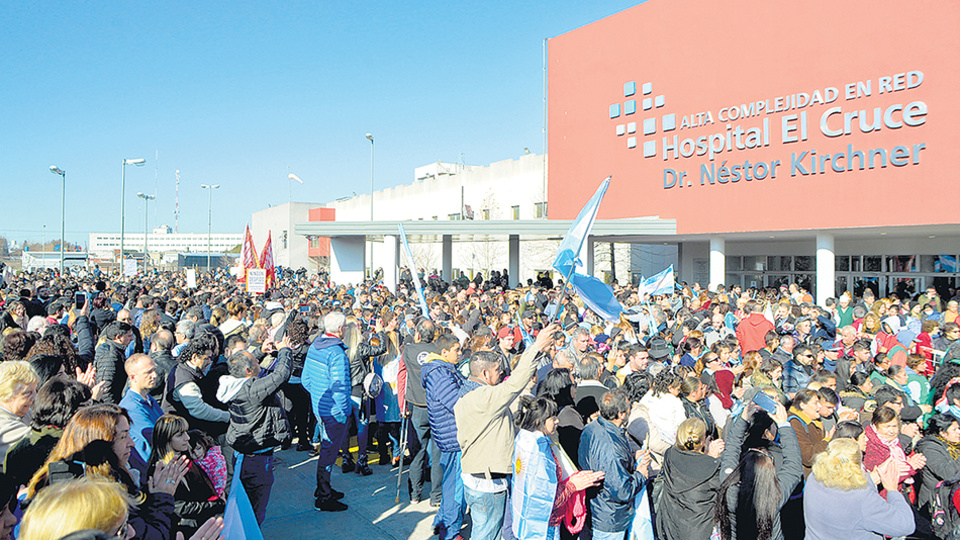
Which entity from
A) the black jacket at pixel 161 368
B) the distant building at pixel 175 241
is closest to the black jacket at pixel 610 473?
the black jacket at pixel 161 368

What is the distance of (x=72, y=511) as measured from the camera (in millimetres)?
2357

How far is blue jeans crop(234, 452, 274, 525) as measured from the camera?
18.4 feet

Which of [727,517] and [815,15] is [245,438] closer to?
[727,517]

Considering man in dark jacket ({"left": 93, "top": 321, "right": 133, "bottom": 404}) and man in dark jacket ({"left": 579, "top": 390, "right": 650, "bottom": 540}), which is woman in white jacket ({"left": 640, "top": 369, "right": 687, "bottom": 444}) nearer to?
man in dark jacket ({"left": 579, "top": 390, "right": 650, "bottom": 540})

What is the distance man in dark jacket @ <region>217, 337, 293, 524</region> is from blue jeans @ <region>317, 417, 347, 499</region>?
3.99 ft

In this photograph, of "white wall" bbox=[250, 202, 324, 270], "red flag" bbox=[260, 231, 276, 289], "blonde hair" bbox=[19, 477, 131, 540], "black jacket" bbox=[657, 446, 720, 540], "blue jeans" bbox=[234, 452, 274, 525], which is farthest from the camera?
"white wall" bbox=[250, 202, 324, 270]

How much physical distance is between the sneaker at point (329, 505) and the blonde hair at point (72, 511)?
476cm

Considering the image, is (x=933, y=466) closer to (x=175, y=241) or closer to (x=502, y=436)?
(x=502, y=436)

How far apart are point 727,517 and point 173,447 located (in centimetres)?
373

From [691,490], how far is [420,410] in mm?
3429

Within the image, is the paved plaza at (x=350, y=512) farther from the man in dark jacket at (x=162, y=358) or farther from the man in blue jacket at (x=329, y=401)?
the man in dark jacket at (x=162, y=358)

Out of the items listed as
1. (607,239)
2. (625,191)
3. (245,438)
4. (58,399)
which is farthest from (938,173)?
(58,399)

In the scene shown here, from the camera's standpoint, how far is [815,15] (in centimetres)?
2125

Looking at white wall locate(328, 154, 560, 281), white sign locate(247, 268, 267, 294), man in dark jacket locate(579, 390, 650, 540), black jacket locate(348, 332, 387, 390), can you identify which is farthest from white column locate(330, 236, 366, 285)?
man in dark jacket locate(579, 390, 650, 540)
